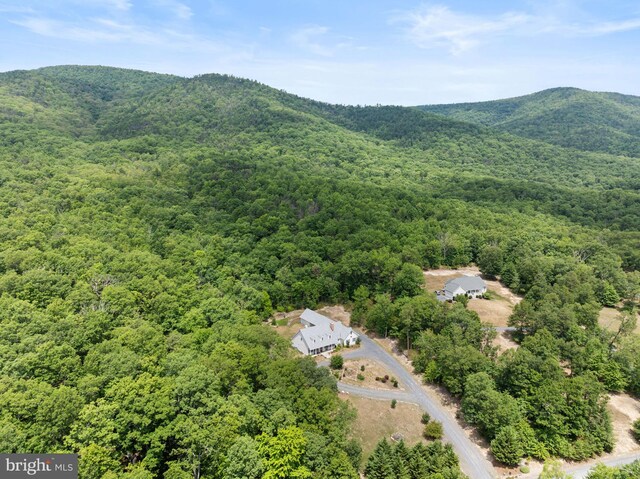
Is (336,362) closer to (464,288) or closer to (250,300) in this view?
(250,300)

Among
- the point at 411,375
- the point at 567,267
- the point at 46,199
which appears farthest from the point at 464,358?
the point at 46,199

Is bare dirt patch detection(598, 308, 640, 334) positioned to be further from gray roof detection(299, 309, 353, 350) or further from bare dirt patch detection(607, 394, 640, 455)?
gray roof detection(299, 309, 353, 350)

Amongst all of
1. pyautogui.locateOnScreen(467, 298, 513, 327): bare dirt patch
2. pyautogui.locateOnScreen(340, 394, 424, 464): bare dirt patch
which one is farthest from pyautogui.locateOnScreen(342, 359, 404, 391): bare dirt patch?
pyautogui.locateOnScreen(467, 298, 513, 327): bare dirt patch

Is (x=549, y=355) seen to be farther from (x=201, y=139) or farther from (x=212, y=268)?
(x=201, y=139)

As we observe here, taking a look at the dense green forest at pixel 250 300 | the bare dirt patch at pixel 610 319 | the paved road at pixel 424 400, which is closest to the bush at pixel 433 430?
the paved road at pixel 424 400

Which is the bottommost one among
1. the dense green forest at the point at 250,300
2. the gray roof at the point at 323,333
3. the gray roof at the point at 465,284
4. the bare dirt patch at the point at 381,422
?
the bare dirt patch at the point at 381,422

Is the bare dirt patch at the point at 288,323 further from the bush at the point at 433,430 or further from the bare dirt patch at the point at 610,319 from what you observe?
the bare dirt patch at the point at 610,319

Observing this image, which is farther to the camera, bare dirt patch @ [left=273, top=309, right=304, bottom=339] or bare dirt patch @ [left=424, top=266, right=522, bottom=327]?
bare dirt patch @ [left=424, top=266, right=522, bottom=327]

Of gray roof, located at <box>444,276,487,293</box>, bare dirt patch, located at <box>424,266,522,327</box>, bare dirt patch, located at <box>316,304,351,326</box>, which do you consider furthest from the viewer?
gray roof, located at <box>444,276,487,293</box>
